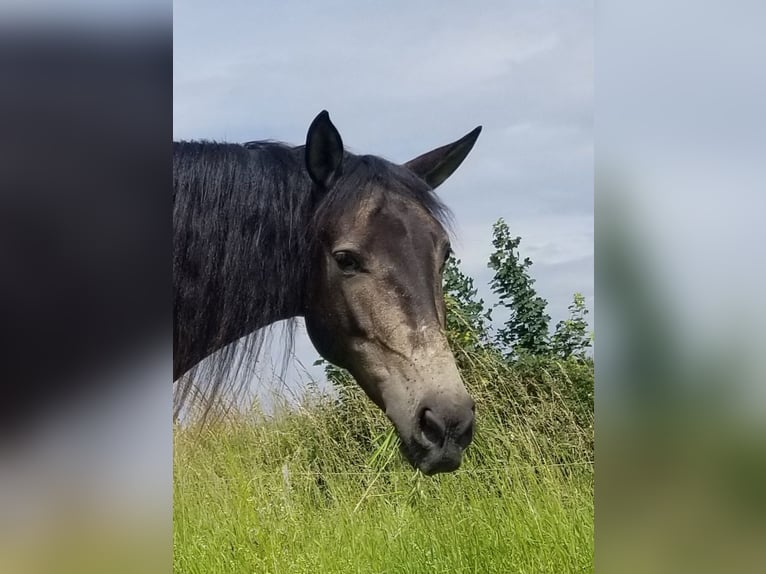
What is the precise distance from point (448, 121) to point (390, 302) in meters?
0.85

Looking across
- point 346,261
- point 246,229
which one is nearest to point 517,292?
point 346,261

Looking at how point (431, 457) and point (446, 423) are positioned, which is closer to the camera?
point (446, 423)

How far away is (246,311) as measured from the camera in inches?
136

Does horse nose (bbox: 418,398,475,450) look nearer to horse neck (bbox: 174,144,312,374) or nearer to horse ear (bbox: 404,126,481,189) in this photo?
horse neck (bbox: 174,144,312,374)

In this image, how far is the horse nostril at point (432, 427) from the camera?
3.21 meters

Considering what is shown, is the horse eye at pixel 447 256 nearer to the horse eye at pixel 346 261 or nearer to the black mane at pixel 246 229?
the black mane at pixel 246 229

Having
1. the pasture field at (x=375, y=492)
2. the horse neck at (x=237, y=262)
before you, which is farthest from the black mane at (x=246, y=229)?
the pasture field at (x=375, y=492)

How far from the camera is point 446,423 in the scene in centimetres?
323

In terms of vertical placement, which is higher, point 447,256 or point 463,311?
point 447,256

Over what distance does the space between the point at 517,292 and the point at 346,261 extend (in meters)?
0.76
